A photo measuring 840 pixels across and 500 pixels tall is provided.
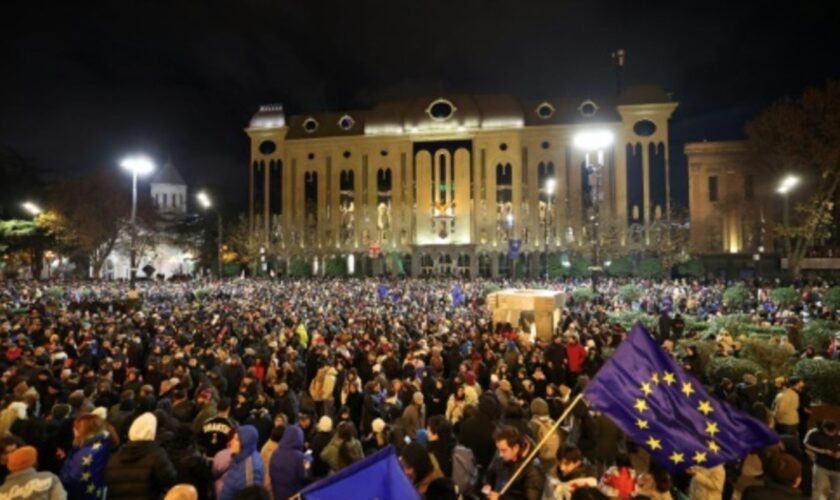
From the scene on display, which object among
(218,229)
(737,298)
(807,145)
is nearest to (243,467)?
(737,298)

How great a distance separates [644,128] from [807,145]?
55.5 ft

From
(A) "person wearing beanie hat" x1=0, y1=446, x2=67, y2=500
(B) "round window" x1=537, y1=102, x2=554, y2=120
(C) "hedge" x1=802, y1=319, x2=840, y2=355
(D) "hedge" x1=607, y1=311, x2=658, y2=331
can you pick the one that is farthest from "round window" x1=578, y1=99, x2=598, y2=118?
(A) "person wearing beanie hat" x1=0, y1=446, x2=67, y2=500

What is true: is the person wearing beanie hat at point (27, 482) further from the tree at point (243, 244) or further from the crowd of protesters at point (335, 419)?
the tree at point (243, 244)

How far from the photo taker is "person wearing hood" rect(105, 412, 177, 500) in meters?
4.40

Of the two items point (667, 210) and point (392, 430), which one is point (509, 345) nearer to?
point (392, 430)

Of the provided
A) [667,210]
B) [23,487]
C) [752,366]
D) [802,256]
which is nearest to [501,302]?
[752,366]

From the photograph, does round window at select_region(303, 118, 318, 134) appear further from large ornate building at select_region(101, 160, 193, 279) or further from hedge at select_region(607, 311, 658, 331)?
hedge at select_region(607, 311, 658, 331)

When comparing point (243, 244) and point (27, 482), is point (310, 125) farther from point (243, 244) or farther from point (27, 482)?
point (27, 482)

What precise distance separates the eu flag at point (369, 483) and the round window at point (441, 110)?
55.1 m

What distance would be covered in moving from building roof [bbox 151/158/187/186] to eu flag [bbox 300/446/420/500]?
278ft

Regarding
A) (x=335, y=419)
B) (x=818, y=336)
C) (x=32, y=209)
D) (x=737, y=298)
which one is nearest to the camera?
(x=335, y=419)

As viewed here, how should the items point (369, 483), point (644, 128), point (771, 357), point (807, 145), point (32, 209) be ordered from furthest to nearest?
point (644, 128)
point (32, 209)
point (807, 145)
point (771, 357)
point (369, 483)

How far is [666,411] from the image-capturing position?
14.3 feet

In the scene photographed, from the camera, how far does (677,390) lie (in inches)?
172
